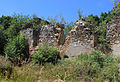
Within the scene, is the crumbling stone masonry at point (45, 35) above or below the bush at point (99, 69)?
above

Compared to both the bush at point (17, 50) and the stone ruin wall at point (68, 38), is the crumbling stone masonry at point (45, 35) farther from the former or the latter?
the bush at point (17, 50)

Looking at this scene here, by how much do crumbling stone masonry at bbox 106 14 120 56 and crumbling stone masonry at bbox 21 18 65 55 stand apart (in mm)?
3474

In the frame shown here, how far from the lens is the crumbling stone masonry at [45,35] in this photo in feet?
31.0

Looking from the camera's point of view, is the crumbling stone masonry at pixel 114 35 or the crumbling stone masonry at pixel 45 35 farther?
the crumbling stone masonry at pixel 45 35

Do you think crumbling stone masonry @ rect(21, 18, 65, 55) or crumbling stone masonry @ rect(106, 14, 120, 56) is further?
crumbling stone masonry @ rect(21, 18, 65, 55)

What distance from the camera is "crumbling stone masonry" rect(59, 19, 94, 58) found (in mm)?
8101

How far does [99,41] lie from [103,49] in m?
0.70

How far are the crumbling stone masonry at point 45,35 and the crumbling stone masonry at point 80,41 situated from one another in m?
0.97

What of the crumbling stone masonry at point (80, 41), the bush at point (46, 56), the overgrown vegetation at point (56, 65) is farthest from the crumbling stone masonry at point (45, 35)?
the bush at point (46, 56)

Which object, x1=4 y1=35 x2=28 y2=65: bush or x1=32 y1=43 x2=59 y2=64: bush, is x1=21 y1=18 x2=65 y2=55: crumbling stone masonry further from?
x1=32 y1=43 x2=59 y2=64: bush

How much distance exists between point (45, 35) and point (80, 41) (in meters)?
2.94

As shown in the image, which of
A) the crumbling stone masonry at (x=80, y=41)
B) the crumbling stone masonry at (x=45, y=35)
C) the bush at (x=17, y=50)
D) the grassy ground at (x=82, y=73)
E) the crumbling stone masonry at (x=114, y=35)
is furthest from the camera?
the crumbling stone masonry at (x=45, y=35)

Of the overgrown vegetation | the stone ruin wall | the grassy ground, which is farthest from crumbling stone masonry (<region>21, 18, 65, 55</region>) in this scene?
the grassy ground

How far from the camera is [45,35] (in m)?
9.83
